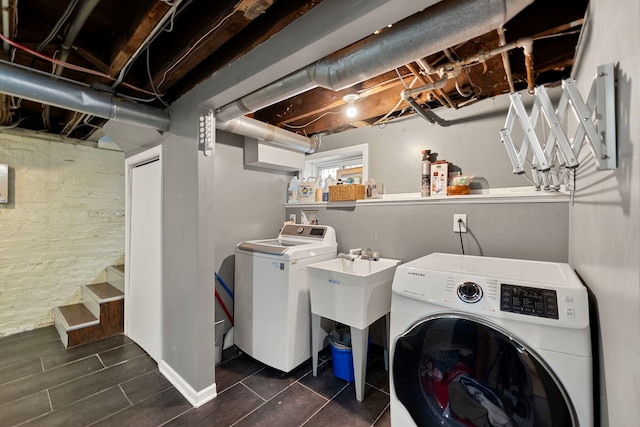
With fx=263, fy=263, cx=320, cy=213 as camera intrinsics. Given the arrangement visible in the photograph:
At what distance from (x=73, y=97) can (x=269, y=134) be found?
4.09 ft

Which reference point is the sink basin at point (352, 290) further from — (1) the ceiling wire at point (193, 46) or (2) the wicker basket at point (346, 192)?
(1) the ceiling wire at point (193, 46)

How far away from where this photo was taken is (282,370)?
1917 millimetres

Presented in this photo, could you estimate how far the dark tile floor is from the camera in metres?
1.56

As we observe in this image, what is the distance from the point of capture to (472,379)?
1.07 metres

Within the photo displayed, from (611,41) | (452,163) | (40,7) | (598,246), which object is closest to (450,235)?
(452,163)

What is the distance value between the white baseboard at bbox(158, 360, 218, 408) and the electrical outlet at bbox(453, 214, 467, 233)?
1.96 meters

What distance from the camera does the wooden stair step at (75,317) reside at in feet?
7.80

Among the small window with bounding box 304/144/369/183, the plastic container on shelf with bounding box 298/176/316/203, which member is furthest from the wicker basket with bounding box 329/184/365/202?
the plastic container on shelf with bounding box 298/176/316/203

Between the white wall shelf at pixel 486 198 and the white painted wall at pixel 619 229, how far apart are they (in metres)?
0.63

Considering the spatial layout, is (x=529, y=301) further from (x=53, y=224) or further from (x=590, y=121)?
(x=53, y=224)

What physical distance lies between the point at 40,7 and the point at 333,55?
1.52 meters

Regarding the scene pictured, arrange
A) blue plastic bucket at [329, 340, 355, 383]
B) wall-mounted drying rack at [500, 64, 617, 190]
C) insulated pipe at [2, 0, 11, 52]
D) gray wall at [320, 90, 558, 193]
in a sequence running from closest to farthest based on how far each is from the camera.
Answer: wall-mounted drying rack at [500, 64, 617, 190] → insulated pipe at [2, 0, 11, 52] → gray wall at [320, 90, 558, 193] → blue plastic bucket at [329, 340, 355, 383]

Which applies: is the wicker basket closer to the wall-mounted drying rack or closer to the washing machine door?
the washing machine door

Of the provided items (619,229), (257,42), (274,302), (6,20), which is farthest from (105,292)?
(619,229)
